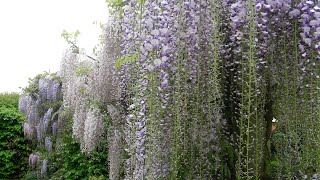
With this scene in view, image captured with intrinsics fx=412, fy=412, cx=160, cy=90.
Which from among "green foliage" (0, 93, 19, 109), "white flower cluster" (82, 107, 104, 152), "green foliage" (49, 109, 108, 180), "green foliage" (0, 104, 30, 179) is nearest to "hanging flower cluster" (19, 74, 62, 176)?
"green foliage" (49, 109, 108, 180)

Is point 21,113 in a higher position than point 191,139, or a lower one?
higher

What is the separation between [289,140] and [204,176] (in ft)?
1.83

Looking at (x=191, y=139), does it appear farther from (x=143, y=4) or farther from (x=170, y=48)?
(x=143, y=4)

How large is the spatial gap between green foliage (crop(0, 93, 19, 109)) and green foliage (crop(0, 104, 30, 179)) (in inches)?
18.2

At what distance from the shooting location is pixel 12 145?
844 centimetres

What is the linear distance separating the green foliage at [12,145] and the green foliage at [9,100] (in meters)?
0.46

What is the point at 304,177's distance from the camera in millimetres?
2547

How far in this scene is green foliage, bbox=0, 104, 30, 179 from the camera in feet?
27.3

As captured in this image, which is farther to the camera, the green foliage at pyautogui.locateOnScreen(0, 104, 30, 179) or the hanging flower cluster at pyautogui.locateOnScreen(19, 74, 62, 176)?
the green foliage at pyautogui.locateOnScreen(0, 104, 30, 179)

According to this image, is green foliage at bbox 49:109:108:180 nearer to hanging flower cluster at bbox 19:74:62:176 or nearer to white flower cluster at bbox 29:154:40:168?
hanging flower cluster at bbox 19:74:62:176

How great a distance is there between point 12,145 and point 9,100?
1247 millimetres

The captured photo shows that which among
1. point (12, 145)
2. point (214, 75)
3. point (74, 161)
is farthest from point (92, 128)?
point (12, 145)

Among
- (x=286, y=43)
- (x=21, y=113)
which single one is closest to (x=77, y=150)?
(x=21, y=113)

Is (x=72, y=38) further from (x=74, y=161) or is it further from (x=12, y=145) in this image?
(x=12, y=145)
